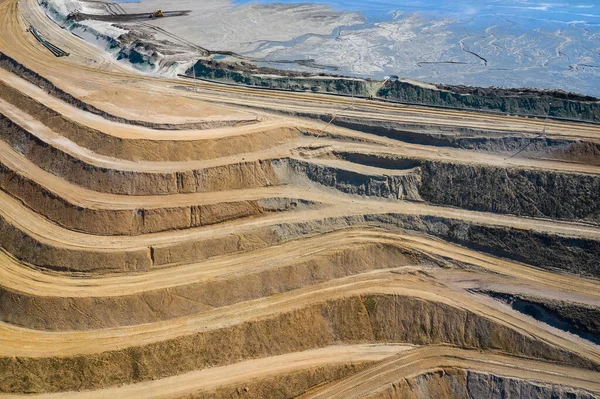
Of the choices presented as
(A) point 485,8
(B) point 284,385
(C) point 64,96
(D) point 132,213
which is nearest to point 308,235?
(B) point 284,385

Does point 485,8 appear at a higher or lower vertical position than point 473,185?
higher

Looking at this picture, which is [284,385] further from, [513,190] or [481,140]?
[481,140]

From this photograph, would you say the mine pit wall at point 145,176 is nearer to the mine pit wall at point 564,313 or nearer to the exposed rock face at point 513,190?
the exposed rock face at point 513,190

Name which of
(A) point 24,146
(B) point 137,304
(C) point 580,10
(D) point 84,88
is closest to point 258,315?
(B) point 137,304

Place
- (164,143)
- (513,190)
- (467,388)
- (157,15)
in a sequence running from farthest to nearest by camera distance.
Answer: (157,15)
(164,143)
(513,190)
(467,388)

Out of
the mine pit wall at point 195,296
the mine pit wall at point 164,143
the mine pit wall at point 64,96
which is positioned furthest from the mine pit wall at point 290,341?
the mine pit wall at point 64,96

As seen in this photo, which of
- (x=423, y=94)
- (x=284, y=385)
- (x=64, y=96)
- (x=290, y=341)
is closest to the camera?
(x=284, y=385)
